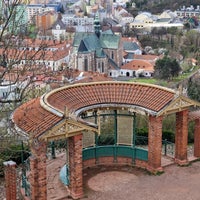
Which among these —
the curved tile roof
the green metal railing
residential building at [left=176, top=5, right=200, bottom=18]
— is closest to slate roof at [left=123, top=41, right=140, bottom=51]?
residential building at [left=176, top=5, right=200, bottom=18]

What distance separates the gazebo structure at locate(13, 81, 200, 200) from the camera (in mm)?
16594

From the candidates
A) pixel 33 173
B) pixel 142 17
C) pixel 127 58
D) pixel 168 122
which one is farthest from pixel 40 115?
pixel 142 17

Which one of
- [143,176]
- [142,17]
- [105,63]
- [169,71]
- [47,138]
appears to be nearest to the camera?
[47,138]

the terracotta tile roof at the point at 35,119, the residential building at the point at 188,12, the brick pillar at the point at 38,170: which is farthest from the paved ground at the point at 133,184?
the residential building at the point at 188,12

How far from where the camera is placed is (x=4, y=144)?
17094 millimetres

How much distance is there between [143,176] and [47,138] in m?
5.18

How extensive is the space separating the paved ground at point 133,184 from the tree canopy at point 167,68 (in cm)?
5817

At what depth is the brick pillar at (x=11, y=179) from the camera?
55.1 feet

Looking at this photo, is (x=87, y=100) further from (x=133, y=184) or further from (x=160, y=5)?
(x=160, y=5)

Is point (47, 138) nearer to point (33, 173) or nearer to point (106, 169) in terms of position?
point (33, 173)

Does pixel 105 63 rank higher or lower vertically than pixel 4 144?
lower

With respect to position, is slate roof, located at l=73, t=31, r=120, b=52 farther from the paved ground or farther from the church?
the paved ground

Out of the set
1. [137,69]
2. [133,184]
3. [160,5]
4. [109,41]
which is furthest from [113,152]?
[160,5]

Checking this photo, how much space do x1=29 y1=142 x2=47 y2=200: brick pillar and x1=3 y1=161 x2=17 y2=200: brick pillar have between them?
0.75 meters
